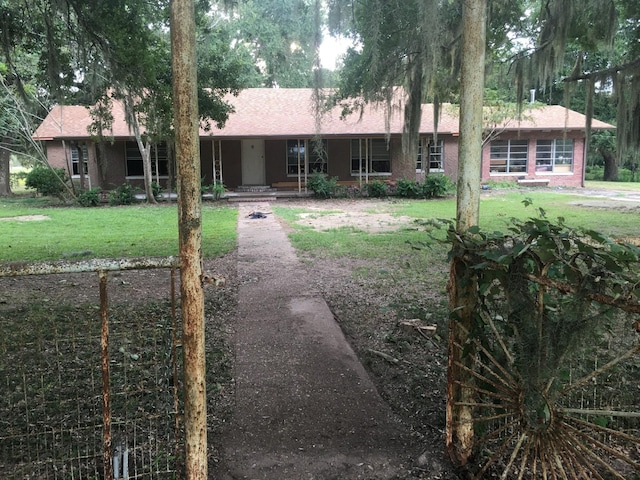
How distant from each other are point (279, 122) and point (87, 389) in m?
19.1

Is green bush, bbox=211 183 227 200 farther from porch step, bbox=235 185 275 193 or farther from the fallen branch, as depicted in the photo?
the fallen branch

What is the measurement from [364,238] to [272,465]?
28.5 ft

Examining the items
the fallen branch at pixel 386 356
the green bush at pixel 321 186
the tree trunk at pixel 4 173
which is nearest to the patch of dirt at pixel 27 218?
the green bush at pixel 321 186

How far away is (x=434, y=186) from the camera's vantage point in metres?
20.6

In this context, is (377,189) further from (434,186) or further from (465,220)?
(465,220)

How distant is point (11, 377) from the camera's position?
153 inches

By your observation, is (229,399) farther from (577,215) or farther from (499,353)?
(577,215)

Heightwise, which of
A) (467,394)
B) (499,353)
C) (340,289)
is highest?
(499,353)

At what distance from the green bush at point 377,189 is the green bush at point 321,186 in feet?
4.42

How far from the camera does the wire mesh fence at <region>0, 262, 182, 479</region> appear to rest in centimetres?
264

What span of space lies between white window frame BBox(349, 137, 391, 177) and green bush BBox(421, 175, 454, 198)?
3056 mm

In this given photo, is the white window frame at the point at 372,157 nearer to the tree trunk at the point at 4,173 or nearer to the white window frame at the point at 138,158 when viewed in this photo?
the white window frame at the point at 138,158

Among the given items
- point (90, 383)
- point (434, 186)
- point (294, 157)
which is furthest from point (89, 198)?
point (90, 383)

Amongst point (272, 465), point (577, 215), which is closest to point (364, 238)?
point (577, 215)
